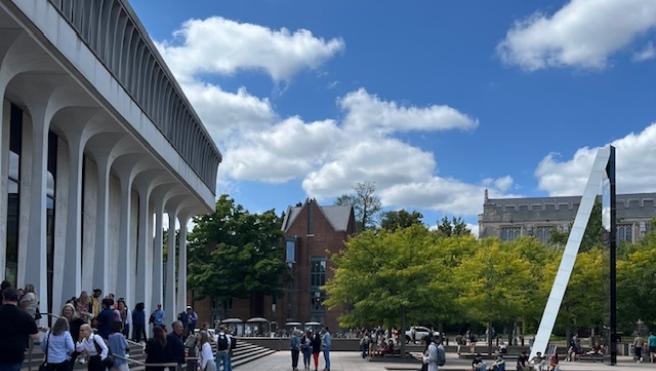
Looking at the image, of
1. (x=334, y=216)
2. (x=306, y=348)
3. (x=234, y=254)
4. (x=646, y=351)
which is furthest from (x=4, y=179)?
(x=334, y=216)

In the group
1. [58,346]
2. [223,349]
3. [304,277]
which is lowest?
[223,349]

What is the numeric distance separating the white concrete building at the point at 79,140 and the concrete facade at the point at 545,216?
10772cm

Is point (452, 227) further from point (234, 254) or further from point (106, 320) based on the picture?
point (106, 320)

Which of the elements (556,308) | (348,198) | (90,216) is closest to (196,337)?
(90,216)

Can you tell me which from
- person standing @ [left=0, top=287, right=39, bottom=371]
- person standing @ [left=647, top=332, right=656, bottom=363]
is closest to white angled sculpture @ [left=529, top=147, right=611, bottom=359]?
person standing @ [left=647, top=332, right=656, bottom=363]

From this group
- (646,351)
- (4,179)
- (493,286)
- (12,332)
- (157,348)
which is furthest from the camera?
(493,286)

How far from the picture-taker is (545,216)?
144875mm

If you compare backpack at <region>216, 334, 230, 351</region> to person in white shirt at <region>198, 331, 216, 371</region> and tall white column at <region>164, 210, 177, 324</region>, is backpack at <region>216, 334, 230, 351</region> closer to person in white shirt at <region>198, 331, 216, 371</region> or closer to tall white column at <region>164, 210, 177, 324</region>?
person in white shirt at <region>198, 331, 216, 371</region>

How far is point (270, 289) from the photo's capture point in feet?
227

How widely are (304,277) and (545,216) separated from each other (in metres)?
78.4

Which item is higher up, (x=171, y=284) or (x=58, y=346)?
(x=58, y=346)

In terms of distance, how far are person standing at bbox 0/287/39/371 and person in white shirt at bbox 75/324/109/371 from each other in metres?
3.63

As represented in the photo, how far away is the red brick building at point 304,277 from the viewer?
7512 centimetres

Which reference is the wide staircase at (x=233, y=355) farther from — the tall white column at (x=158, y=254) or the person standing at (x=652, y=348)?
the person standing at (x=652, y=348)
